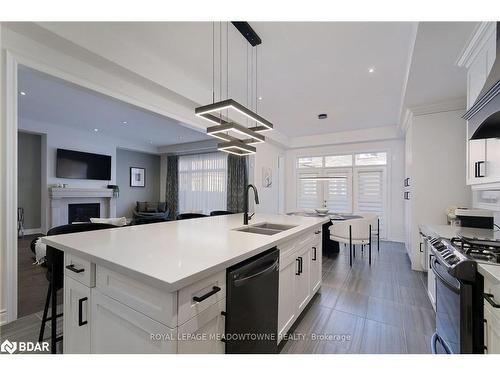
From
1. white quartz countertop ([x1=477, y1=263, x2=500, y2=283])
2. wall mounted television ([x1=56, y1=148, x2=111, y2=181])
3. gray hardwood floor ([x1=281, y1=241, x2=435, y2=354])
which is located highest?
wall mounted television ([x1=56, y1=148, x2=111, y2=181])

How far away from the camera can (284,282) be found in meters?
1.71

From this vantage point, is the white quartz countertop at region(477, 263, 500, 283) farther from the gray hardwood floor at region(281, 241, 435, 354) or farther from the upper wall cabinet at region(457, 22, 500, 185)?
the gray hardwood floor at region(281, 241, 435, 354)

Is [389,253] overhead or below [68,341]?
below

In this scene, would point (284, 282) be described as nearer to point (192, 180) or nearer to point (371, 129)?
point (371, 129)

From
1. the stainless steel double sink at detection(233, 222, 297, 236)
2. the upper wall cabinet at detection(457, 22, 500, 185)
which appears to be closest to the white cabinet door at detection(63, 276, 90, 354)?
the stainless steel double sink at detection(233, 222, 297, 236)

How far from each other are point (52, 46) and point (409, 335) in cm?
417

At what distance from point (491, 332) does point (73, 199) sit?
26.6 ft

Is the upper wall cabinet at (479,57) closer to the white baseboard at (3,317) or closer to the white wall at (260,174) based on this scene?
the white wall at (260,174)

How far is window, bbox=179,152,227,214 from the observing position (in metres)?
7.69

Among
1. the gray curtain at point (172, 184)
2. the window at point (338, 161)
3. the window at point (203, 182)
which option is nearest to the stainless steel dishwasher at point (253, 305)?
the window at point (338, 161)

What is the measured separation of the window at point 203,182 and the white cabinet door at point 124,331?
644 centimetres

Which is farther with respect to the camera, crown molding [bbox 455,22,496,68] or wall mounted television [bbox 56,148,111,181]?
wall mounted television [bbox 56,148,111,181]

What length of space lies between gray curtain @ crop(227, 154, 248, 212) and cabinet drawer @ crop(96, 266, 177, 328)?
19.2ft
